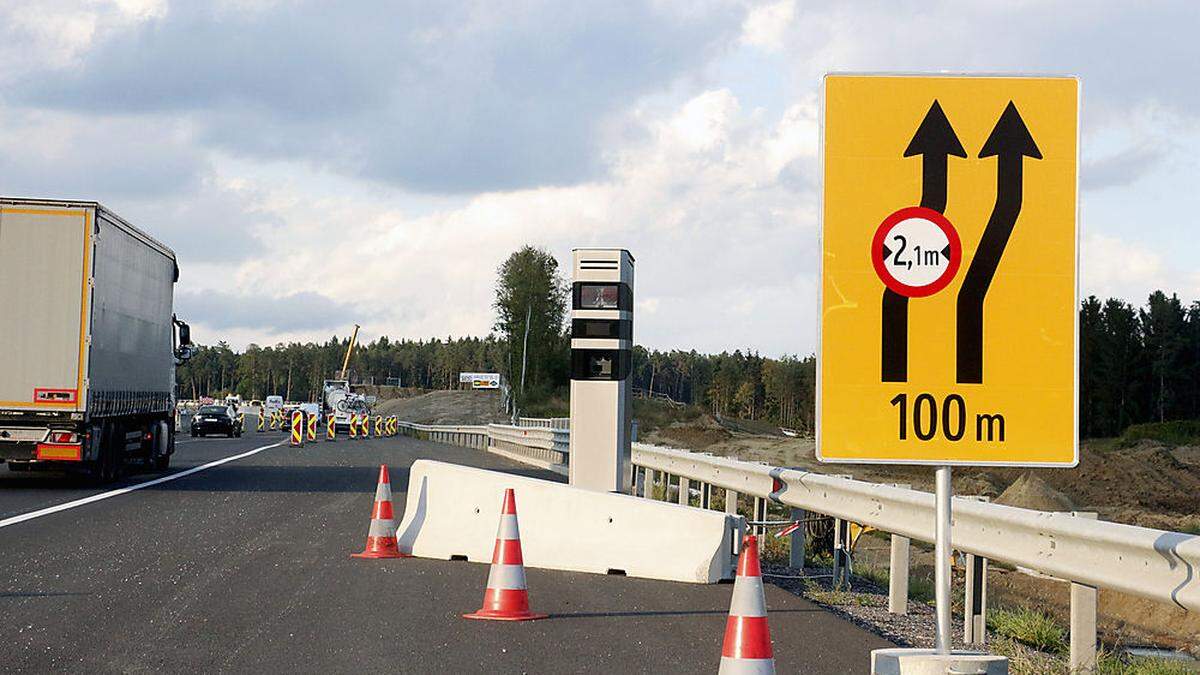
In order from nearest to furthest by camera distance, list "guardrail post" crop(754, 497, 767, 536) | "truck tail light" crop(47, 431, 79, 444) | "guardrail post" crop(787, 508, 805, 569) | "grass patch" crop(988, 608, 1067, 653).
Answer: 1. "grass patch" crop(988, 608, 1067, 653)
2. "guardrail post" crop(787, 508, 805, 569)
3. "guardrail post" crop(754, 497, 767, 536)
4. "truck tail light" crop(47, 431, 79, 444)

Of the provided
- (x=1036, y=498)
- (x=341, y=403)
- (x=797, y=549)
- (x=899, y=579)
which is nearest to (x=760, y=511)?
(x=797, y=549)

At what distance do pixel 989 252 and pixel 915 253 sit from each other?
256 millimetres

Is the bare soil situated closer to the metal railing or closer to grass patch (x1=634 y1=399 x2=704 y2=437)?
the metal railing

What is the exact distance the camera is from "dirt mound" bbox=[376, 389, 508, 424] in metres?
132

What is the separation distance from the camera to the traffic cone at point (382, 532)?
42.1 feet

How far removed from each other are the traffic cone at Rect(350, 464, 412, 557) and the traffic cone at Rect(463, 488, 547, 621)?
Answer: 335cm

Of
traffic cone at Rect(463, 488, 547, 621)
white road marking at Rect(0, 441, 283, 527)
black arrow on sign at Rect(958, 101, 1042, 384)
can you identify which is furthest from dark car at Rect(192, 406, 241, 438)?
black arrow on sign at Rect(958, 101, 1042, 384)

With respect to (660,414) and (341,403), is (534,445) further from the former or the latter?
(660,414)

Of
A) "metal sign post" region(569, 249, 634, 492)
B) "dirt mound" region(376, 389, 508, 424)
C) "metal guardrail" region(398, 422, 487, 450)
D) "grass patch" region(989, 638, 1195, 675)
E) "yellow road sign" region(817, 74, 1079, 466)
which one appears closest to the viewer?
"yellow road sign" region(817, 74, 1079, 466)

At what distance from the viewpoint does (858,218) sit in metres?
5.00

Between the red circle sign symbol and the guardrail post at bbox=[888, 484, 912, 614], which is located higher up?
the red circle sign symbol

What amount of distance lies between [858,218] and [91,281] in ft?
61.3

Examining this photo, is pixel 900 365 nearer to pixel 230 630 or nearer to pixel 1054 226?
pixel 1054 226

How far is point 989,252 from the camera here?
5.00m
